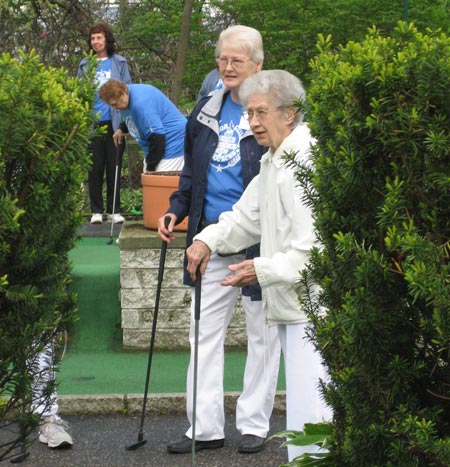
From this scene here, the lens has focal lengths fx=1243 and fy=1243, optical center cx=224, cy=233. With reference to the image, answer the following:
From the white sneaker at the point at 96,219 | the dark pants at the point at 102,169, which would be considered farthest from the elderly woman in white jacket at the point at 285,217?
the white sneaker at the point at 96,219

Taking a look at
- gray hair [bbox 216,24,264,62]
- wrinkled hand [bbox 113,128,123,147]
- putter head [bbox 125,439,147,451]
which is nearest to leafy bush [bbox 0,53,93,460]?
gray hair [bbox 216,24,264,62]

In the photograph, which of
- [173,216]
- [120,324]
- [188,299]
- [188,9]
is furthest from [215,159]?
[188,9]

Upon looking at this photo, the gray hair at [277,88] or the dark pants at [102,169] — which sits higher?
the gray hair at [277,88]

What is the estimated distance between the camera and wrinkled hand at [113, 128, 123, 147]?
12.2m

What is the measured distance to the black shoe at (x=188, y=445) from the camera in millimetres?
6957

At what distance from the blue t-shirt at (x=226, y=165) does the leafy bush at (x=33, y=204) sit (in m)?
2.02

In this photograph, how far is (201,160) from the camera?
A: 6.73 metres

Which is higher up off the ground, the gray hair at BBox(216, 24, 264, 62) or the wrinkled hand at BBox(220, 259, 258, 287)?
the gray hair at BBox(216, 24, 264, 62)

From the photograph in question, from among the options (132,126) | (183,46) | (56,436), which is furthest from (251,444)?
(183,46)

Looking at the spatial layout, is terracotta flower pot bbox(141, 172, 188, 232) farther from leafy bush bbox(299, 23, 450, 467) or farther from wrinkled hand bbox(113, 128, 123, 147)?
leafy bush bbox(299, 23, 450, 467)

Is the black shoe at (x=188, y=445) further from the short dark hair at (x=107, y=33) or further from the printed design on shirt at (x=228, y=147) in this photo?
the short dark hair at (x=107, y=33)

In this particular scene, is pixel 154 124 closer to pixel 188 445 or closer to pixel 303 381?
pixel 188 445

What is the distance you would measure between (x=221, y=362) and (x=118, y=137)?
5763 millimetres

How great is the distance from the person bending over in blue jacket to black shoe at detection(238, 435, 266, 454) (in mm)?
3619
